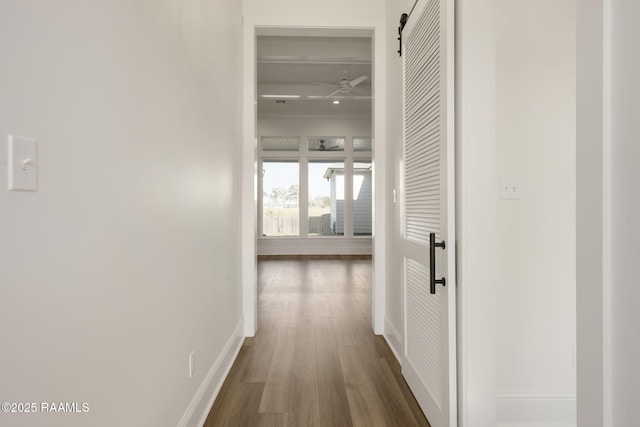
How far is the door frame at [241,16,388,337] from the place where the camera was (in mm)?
3266

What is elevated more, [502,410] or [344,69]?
[344,69]

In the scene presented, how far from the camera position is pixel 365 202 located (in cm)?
945

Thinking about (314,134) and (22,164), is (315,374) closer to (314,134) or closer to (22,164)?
(22,164)

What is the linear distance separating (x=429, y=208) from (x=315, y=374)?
1.42 m

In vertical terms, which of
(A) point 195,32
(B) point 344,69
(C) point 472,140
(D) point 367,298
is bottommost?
(D) point 367,298

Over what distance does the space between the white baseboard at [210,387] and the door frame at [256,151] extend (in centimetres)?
56

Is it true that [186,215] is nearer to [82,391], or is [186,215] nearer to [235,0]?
[82,391]

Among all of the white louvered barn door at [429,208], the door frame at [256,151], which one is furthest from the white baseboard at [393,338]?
the white louvered barn door at [429,208]

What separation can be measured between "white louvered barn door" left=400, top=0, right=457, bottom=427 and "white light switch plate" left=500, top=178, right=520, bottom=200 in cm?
36

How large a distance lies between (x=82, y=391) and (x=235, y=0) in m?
3.04

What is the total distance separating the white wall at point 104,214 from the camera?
29.6 inches
